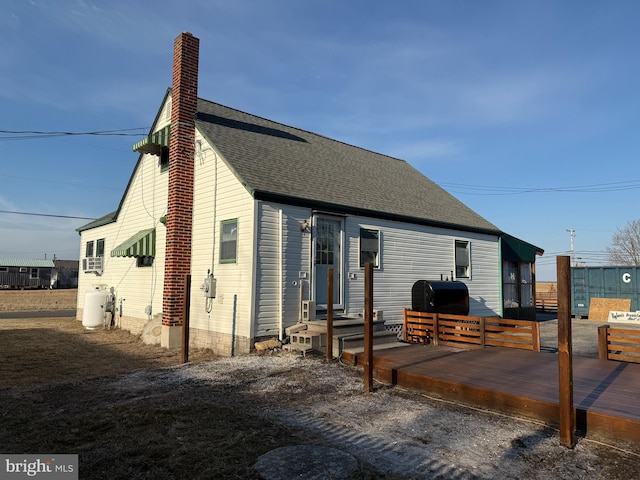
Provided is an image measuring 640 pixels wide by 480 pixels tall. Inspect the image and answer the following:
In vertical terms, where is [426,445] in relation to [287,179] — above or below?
below

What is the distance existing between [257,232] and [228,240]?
1.31 m

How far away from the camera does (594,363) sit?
838cm

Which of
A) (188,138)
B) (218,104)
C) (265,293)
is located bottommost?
(265,293)

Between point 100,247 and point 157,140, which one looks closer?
point 157,140

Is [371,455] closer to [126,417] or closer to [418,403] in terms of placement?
[418,403]

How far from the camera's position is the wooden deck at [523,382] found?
5309 millimetres

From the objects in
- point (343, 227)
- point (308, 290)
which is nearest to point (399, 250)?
point (343, 227)

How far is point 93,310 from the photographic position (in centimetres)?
1712

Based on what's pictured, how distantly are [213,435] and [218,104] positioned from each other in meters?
13.3

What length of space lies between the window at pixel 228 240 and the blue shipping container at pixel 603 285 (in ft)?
67.5

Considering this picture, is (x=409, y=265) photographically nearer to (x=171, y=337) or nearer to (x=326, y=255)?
(x=326, y=255)

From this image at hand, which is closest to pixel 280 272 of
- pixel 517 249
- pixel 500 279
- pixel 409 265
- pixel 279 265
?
pixel 279 265

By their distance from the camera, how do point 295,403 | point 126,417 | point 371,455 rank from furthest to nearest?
point 295,403, point 126,417, point 371,455

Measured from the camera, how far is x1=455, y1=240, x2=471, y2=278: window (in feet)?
54.4
